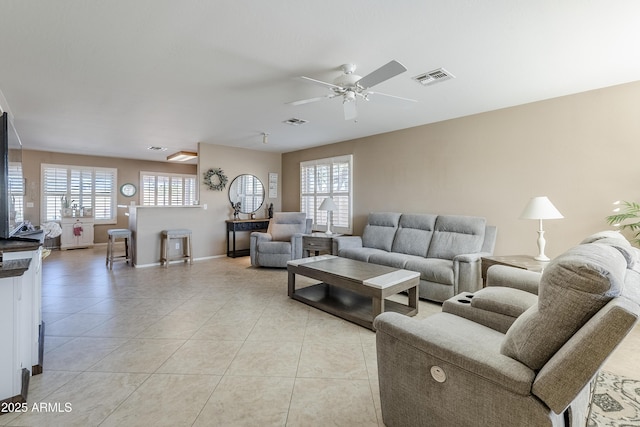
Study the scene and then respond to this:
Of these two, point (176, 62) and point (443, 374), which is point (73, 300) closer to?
point (176, 62)

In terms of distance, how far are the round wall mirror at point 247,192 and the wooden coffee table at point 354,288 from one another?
11.2 ft

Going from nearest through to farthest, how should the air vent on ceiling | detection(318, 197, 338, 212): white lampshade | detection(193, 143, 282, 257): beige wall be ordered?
1. the air vent on ceiling
2. detection(318, 197, 338, 212): white lampshade
3. detection(193, 143, 282, 257): beige wall

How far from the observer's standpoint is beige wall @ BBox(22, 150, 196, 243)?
6.90 m

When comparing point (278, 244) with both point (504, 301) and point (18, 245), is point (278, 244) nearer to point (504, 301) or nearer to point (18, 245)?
point (18, 245)

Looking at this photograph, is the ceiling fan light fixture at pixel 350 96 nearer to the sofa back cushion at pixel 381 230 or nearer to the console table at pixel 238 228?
the sofa back cushion at pixel 381 230

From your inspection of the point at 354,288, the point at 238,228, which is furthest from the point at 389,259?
the point at 238,228

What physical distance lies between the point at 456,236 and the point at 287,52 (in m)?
3.07

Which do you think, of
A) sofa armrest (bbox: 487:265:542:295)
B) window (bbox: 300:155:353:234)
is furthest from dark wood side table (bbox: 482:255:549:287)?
window (bbox: 300:155:353:234)

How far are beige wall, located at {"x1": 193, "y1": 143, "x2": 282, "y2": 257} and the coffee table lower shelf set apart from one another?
3187mm

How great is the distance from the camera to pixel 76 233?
286 inches

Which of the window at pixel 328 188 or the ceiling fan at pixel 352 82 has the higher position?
the ceiling fan at pixel 352 82

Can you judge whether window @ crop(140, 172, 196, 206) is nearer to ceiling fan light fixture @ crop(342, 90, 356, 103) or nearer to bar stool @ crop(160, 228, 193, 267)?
bar stool @ crop(160, 228, 193, 267)

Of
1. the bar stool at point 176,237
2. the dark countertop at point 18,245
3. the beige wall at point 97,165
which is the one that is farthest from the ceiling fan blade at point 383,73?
the beige wall at point 97,165

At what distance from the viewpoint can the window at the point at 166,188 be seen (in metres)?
8.46
